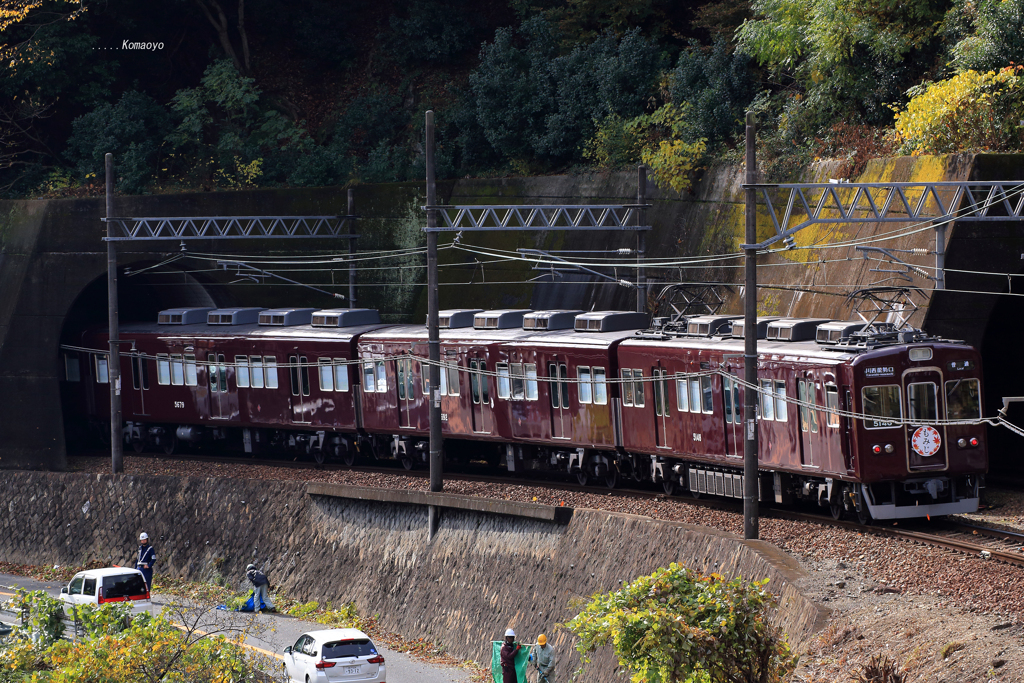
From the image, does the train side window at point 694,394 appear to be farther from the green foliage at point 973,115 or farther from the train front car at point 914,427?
the green foliage at point 973,115

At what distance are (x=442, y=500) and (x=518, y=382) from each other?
3531 millimetres

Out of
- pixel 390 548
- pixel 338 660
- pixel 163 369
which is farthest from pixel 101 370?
pixel 338 660

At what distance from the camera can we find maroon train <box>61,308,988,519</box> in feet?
66.1

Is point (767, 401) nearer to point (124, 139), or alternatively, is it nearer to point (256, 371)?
point (256, 371)

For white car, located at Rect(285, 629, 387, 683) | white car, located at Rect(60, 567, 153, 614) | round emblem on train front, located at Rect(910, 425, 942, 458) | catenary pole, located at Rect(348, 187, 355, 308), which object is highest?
catenary pole, located at Rect(348, 187, 355, 308)

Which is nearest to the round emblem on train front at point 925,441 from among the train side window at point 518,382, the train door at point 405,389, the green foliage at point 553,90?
the train side window at point 518,382

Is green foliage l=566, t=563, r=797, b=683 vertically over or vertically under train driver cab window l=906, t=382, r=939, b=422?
under

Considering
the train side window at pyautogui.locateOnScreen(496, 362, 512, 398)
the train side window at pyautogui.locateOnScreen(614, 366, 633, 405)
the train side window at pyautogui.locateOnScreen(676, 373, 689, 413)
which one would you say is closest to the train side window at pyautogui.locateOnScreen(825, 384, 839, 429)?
the train side window at pyautogui.locateOnScreen(676, 373, 689, 413)

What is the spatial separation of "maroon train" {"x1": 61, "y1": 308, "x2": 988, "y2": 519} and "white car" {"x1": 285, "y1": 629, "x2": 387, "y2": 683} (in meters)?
6.72

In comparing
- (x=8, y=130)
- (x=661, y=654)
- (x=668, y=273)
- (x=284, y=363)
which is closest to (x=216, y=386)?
(x=284, y=363)

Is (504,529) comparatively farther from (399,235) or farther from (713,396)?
(399,235)

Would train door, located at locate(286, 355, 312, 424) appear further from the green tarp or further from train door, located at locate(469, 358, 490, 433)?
the green tarp

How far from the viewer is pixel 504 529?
930 inches

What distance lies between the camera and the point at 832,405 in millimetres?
20250
